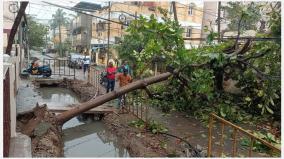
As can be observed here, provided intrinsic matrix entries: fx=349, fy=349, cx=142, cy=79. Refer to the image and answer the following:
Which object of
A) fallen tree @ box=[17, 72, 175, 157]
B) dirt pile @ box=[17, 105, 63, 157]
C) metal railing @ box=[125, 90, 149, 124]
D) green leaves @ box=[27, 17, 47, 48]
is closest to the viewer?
dirt pile @ box=[17, 105, 63, 157]

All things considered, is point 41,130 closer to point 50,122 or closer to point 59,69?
point 50,122

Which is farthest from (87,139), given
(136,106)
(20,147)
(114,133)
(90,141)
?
(20,147)

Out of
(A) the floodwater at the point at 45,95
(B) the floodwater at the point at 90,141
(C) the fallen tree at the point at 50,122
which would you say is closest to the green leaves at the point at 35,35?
(A) the floodwater at the point at 45,95

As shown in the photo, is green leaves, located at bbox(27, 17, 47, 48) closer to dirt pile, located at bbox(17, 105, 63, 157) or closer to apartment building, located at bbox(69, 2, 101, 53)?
apartment building, located at bbox(69, 2, 101, 53)

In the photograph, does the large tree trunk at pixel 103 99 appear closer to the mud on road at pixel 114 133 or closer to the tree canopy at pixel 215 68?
the mud on road at pixel 114 133

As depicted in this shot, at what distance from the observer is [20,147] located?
6.77 m

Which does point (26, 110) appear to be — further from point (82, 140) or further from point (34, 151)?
point (34, 151)

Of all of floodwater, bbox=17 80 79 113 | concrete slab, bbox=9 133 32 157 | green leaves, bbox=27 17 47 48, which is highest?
green leaves, bbox=27 17 47 48

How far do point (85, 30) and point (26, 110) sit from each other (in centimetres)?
4539

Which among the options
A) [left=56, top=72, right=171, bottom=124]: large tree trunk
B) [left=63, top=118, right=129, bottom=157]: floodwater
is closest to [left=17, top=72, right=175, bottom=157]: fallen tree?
[left=56, top=72, right=171, bottom=124]: large tree trunk

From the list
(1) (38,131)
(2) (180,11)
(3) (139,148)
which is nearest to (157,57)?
(3) (139,148)

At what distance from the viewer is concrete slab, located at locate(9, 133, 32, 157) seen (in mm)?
6368

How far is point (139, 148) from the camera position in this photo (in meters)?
8.48

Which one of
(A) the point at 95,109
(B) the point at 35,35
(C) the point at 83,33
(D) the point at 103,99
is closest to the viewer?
(D) the point at 103,99
